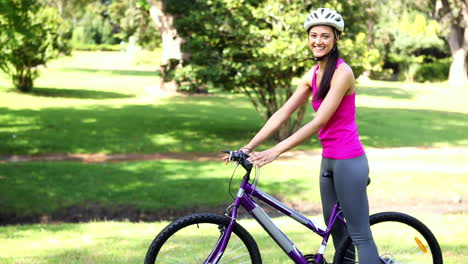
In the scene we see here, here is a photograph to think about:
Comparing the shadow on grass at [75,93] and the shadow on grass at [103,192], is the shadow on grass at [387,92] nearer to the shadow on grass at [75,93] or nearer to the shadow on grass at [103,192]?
the shadow on grass at [75,93]

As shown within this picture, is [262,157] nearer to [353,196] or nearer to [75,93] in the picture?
[353,196]

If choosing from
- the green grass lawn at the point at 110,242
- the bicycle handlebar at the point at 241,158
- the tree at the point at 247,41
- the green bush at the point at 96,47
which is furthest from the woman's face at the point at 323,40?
the green bush at the point at 96,47

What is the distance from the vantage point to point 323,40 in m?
4.39

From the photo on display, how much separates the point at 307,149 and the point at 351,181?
15571mm

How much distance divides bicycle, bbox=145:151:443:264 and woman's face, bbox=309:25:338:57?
794 millimetres

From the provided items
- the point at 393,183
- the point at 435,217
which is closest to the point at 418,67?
the point at 393,183

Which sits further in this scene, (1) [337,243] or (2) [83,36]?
(2) [83,36]

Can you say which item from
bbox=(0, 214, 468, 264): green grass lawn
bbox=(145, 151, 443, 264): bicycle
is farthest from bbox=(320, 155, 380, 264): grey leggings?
bbox=(0, 214, 468, 264): green grass lawn

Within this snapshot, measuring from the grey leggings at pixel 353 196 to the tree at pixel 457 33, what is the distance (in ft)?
162

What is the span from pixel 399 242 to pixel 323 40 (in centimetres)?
159

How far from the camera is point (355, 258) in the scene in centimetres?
480

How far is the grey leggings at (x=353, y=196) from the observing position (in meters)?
4.38

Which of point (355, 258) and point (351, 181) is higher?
point (351, 181)

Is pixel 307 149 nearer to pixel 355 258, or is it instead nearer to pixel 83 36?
pixel 355 258
